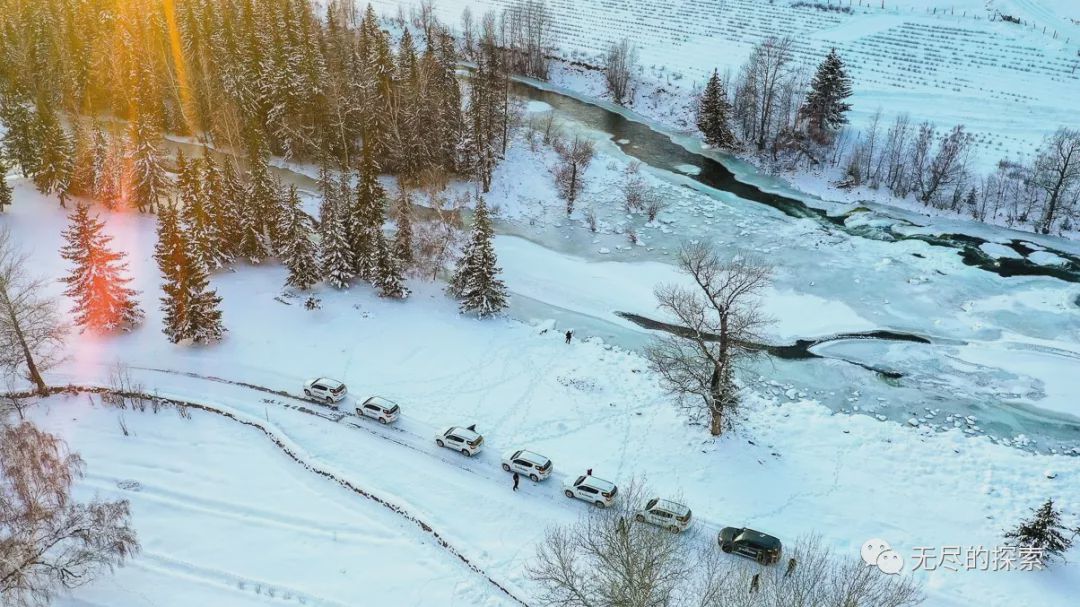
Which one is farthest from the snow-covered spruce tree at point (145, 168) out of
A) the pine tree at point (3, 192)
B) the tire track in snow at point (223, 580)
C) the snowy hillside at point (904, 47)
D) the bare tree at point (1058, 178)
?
the bare tree at point (1058, 178)

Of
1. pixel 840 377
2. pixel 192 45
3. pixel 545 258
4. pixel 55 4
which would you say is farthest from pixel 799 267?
pixel 55 4

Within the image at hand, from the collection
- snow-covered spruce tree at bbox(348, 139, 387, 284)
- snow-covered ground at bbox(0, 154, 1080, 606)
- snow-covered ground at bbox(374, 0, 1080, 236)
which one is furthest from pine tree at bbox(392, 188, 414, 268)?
snow-covered ground at bbox(374, 0, 1080, 236)

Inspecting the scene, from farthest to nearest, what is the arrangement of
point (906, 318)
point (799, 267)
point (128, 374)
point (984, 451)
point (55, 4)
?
point (55, 4), point (799, 267), point (906, 318), point (128, 374), point (984, 451)

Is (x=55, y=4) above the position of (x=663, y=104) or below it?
above

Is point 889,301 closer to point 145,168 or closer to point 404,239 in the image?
point 404,239

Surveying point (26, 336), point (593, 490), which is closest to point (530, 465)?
point (593, 490)

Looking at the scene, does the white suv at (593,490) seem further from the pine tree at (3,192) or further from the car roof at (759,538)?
the pine tree at (3,192)

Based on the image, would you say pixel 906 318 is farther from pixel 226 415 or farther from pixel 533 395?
pixel 226 415
